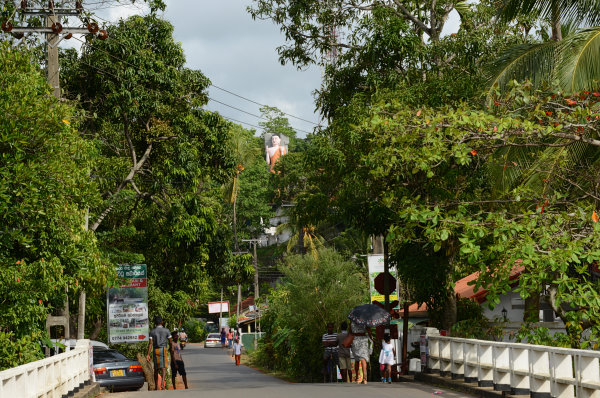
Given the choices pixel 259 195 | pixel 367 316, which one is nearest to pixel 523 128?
pixel 367 316

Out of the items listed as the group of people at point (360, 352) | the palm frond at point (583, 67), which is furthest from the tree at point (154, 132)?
the palm frond at point (583, 67)

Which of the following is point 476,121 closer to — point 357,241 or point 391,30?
point 391,30

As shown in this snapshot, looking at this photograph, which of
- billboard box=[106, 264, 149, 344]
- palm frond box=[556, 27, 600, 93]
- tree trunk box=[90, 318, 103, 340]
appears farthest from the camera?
tree trunk box=[90, 318, 103, 340]

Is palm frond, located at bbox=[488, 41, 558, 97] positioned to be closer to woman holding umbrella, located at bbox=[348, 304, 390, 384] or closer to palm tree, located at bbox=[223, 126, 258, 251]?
woman holding umbrella, located at bbox=[348, 304, 390, 384]

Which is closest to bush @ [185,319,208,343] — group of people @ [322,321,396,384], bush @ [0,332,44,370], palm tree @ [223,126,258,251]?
palm tree @ [223,126,258,251]

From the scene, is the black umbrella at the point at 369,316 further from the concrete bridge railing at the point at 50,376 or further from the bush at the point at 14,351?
the bush at the point at 14,351

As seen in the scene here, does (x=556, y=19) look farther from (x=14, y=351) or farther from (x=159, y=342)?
(x=14, y=351)

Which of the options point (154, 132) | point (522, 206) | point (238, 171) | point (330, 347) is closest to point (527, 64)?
point (522, 206)

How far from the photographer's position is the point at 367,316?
64.0ft

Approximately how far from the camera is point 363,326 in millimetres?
19391

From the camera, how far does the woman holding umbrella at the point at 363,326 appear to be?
1911cm

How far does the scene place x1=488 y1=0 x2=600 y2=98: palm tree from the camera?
16.5 metres

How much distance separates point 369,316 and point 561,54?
23.9 feet

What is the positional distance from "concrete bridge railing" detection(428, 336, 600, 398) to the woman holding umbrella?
2057 mm
